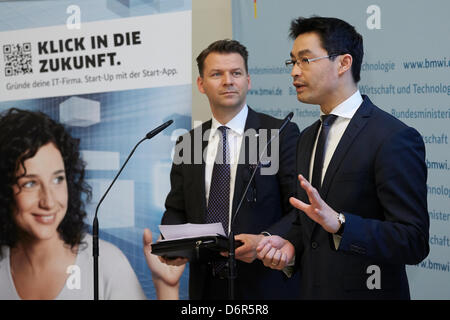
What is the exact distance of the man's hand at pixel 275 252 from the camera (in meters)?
2.67

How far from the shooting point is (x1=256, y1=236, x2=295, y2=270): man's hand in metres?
2.67

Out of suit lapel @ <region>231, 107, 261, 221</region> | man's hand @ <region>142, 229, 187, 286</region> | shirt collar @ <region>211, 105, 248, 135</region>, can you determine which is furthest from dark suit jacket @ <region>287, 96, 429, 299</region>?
man's hand @ <region>142, 229, 187, 286</region>

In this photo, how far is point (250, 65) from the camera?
4.45 metres

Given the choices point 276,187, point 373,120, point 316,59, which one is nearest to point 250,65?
point 276,187

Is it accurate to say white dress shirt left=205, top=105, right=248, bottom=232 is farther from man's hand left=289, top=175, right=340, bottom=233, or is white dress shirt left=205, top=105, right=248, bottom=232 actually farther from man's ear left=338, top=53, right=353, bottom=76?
man's hand left=289, top=175, right=340, bottom=233

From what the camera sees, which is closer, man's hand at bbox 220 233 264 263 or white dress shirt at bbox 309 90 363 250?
white dress shirt at bbox 309 90 363 250

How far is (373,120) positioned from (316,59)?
17.6 inches

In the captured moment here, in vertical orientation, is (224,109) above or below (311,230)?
above

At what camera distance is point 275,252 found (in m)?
2.70

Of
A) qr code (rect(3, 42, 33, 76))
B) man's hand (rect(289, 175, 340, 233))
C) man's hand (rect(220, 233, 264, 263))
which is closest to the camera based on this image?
man's hand (rect(289, 175, 340, 233))

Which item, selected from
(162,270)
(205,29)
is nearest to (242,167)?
(162,270)

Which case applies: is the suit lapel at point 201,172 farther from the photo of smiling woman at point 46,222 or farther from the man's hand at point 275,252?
the photo of smiling woman at point 46,222

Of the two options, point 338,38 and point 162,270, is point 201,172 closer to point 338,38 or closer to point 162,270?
point 338,38
